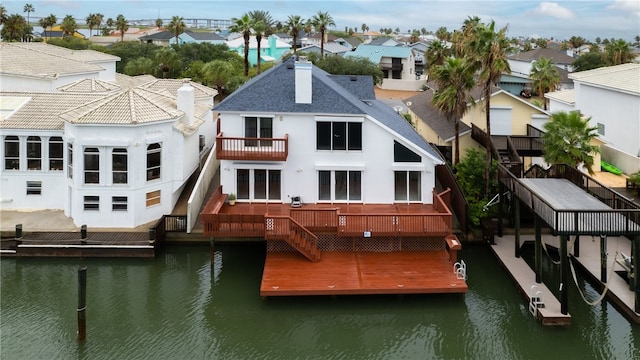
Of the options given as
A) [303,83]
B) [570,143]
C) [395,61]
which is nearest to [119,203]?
[303,83]

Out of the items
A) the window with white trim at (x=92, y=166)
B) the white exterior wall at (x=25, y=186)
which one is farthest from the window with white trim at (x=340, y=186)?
the white exterior wall at (x=25, y=186)

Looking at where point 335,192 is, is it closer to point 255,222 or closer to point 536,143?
point 255,222

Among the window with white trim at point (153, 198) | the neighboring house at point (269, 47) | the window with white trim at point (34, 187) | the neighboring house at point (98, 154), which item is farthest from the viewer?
the neighboring house at point (269, 47)

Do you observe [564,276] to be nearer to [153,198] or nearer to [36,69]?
[153,198]

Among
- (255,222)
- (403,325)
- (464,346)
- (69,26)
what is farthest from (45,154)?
(69,26)

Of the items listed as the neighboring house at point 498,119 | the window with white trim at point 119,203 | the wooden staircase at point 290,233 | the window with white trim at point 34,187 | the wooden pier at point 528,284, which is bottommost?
the wooden pier at point 528,284

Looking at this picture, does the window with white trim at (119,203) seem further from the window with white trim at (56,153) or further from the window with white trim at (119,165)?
the window with white trim at (56,153)
